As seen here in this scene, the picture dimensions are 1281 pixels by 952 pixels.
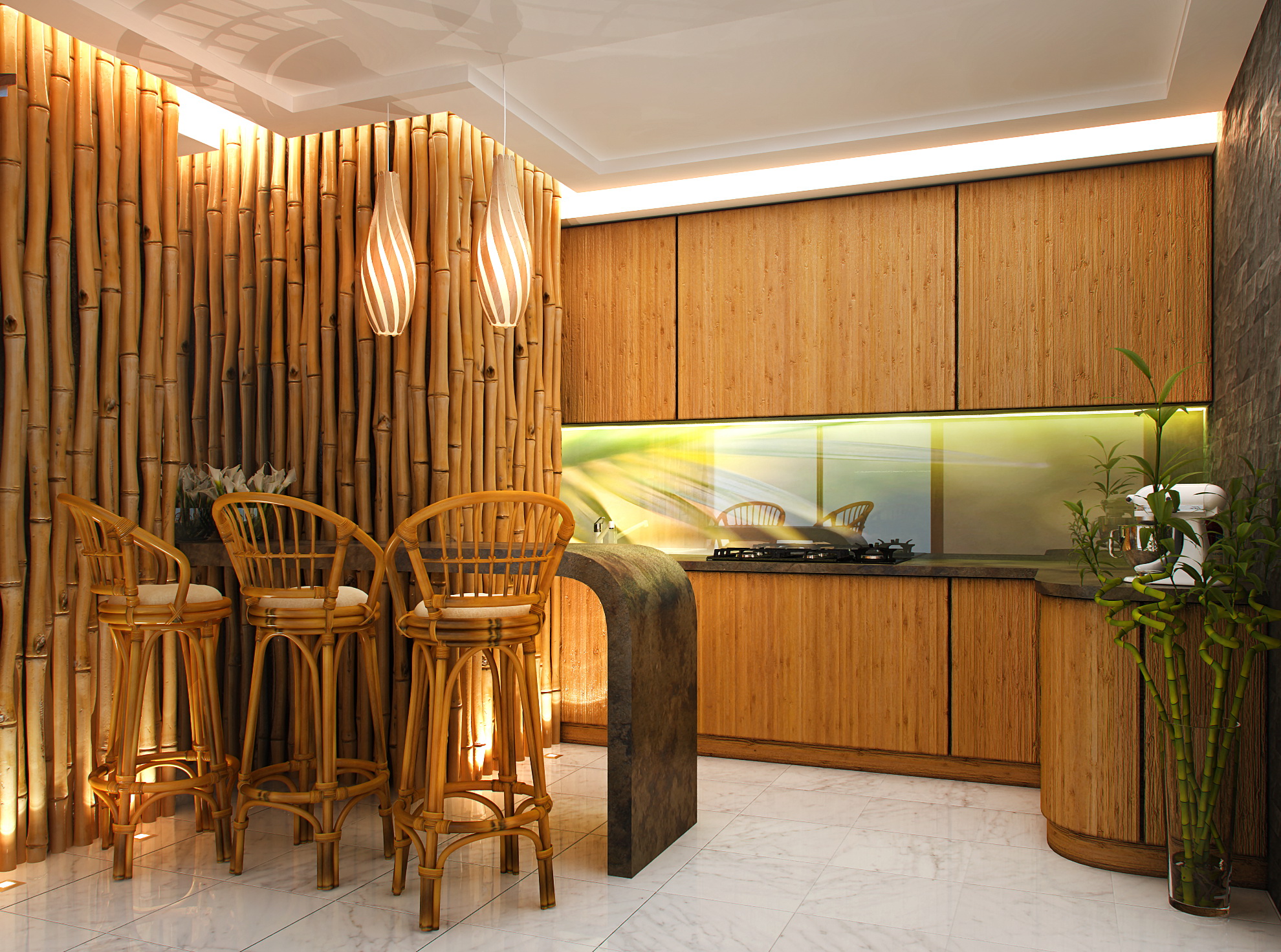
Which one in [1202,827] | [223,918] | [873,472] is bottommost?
[223,918]

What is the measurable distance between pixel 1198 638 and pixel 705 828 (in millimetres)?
1838

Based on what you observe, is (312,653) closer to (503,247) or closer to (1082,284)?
(503,247)

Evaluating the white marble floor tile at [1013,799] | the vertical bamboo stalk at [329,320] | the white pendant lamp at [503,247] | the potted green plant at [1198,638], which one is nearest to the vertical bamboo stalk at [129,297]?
the vertical bamboo stalk at [329,320]

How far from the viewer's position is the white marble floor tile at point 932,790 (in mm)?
3938

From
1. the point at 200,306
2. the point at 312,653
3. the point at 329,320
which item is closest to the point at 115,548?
the point at 312,653

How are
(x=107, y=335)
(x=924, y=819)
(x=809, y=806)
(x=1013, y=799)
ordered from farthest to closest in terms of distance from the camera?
1. (x=1013, y=799)
2. (x=809, y=806)
3. (x=924, y=819)
4. (x=107, y=335)

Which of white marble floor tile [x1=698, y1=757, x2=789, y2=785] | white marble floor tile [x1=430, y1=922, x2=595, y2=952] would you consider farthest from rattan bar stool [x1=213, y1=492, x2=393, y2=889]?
white marble floor tile [x1=698, y1=757, x2=789, y2=785]

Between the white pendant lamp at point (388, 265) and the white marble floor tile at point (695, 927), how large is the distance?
2.21 meters

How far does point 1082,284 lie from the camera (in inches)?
167

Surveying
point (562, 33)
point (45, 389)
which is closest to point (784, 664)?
point (562, 33)

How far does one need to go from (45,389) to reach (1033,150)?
13.6ft

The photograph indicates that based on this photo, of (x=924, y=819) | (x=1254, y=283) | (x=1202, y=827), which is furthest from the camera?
(x=924, y=819)

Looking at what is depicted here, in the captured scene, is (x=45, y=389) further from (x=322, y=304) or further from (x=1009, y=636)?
(x=1009, y=636)

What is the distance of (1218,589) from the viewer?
2789mm
